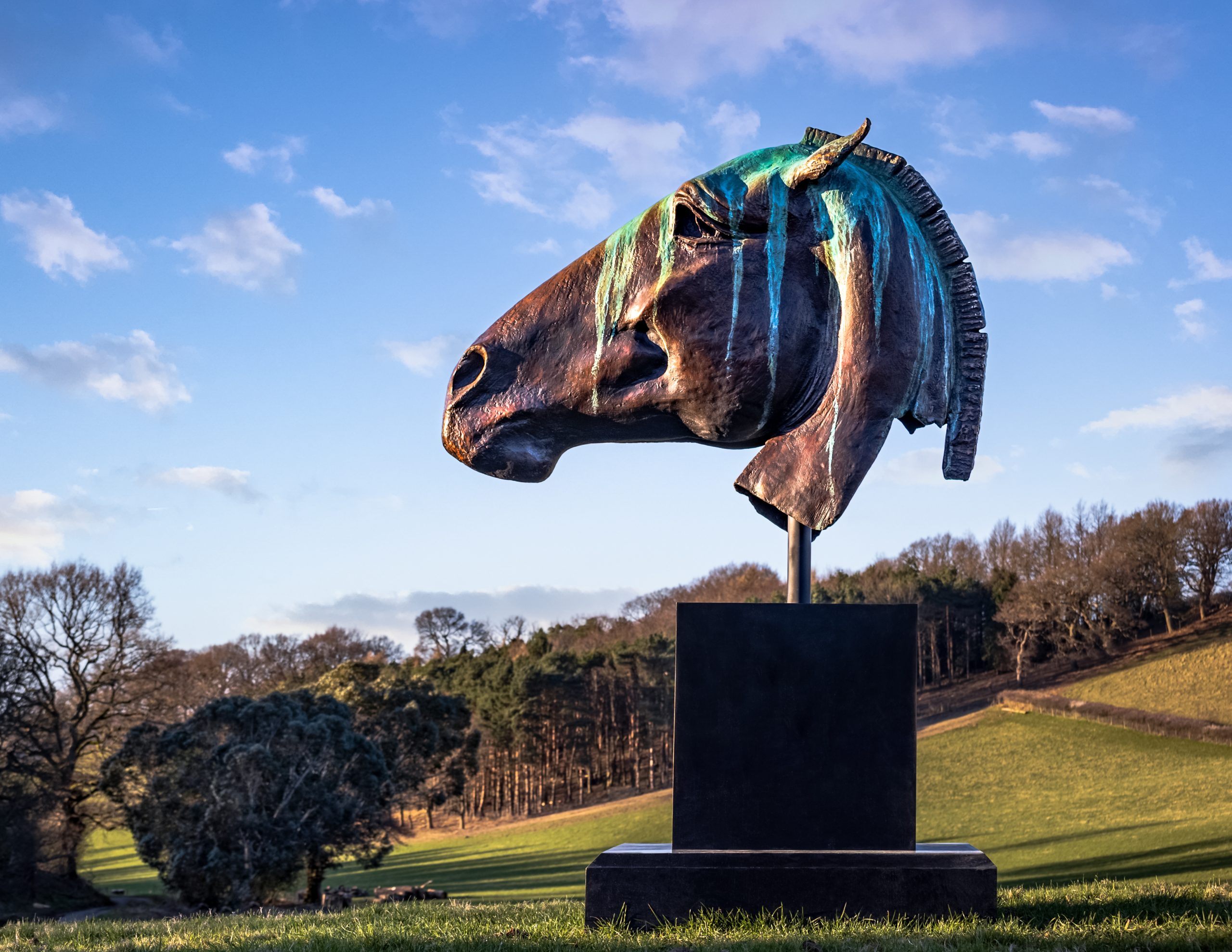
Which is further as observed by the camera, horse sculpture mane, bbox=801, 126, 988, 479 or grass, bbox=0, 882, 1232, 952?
horse sculpture mane, bbox=801, 126, 988, 479

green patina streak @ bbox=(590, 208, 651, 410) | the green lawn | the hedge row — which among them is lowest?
the green lawn

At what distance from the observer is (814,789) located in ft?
16.0

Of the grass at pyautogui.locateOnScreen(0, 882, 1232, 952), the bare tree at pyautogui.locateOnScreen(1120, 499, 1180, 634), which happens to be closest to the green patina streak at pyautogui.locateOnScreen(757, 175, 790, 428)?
the grass at pyautogui.locateOnScreen(0, 882, 1232, 952)

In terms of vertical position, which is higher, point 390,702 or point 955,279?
point 955,279

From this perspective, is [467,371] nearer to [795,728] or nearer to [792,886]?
[795,728]

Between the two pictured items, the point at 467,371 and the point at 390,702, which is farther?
the point at 390,702

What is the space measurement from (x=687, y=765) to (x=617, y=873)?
0.61 metres

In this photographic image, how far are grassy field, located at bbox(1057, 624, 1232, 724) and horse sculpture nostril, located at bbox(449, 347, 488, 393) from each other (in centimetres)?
3754

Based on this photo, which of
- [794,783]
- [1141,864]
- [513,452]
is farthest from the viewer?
[1141,864]

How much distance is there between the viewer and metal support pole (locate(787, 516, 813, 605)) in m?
5.34

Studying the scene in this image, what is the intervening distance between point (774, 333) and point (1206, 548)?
168ft

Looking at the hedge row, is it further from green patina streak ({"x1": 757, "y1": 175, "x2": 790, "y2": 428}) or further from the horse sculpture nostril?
the horse sculpture nostril

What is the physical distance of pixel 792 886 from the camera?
4684 mm

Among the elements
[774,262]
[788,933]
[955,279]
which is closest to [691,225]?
[774,262]
